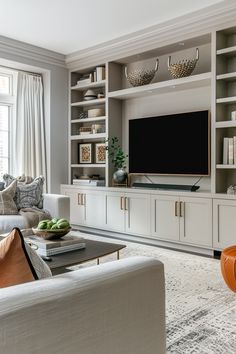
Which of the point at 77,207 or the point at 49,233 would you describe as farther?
the point at 77,207

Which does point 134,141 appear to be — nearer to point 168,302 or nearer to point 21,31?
point 21,31

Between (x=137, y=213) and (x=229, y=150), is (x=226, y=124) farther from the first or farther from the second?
(x=137, y=213)

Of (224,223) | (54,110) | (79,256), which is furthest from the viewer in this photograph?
(54,110)

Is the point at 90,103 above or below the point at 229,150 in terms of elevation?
above

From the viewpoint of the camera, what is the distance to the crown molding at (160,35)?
396cm

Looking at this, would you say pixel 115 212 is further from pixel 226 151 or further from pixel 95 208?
pixel 226 151

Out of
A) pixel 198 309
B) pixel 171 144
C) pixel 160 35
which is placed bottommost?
pixel 198 309

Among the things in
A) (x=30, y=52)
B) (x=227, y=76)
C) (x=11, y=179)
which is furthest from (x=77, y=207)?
(x=227, y=76)

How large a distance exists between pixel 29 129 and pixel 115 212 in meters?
1.98

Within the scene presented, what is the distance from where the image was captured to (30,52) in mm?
5305

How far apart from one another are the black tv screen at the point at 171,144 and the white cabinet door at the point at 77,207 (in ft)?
Result: 3.14

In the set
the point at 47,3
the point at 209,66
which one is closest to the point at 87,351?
the point at 47,3

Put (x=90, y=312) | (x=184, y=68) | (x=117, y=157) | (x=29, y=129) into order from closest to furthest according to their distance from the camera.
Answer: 1. (x=90, y=312)
2. (x=184, y=68)
3. (x=117, y=157)
4. (x=29, y=129)

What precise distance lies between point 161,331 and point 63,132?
4921 mm
